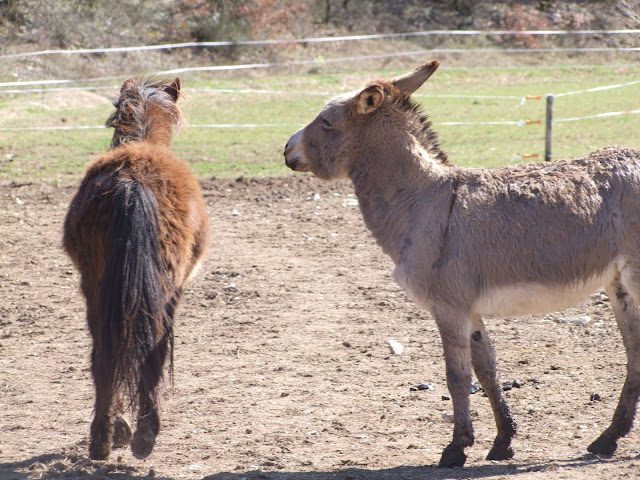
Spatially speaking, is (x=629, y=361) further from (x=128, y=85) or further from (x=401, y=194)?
A: (x=128, y=85)

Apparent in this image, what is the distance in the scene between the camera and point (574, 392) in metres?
4.84

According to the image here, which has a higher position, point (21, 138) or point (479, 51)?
point (479, 51)

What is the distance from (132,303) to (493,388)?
6.68 ft

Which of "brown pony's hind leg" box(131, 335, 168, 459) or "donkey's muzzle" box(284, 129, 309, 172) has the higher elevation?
"donkey's muzzle" box(284, 129, 309, 172)

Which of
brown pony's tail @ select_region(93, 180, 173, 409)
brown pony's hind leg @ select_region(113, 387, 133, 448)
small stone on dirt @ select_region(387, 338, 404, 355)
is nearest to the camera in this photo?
brown pony's tail @ select_region(93, 180, 173, 409)

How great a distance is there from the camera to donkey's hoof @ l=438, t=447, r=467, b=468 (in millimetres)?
3879

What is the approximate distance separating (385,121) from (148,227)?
1450 millimetres

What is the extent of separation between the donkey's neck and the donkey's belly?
0.50 m

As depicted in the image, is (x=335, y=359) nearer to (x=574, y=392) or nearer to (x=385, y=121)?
(x=574, y=392)

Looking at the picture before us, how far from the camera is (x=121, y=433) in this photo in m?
4.20

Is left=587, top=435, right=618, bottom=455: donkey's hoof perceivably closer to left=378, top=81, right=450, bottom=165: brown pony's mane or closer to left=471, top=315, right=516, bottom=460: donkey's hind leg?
left=471, top=315, right=516, bottom=460: donkey's hind leg

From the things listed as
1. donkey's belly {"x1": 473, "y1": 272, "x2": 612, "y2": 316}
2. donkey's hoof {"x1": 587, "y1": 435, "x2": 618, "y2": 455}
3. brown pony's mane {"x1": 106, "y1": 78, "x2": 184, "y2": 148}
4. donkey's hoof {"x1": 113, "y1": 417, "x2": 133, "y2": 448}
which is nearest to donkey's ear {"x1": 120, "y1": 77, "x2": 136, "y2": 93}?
brown pony's mane {"x1": 106, "y1": 78, "x2": 184, "y2": 148}

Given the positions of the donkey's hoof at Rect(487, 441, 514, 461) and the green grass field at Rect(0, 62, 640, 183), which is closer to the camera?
the donkey's hoof at Rect(487, 441, 514, 461)

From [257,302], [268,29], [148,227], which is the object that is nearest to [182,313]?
[257,302]
